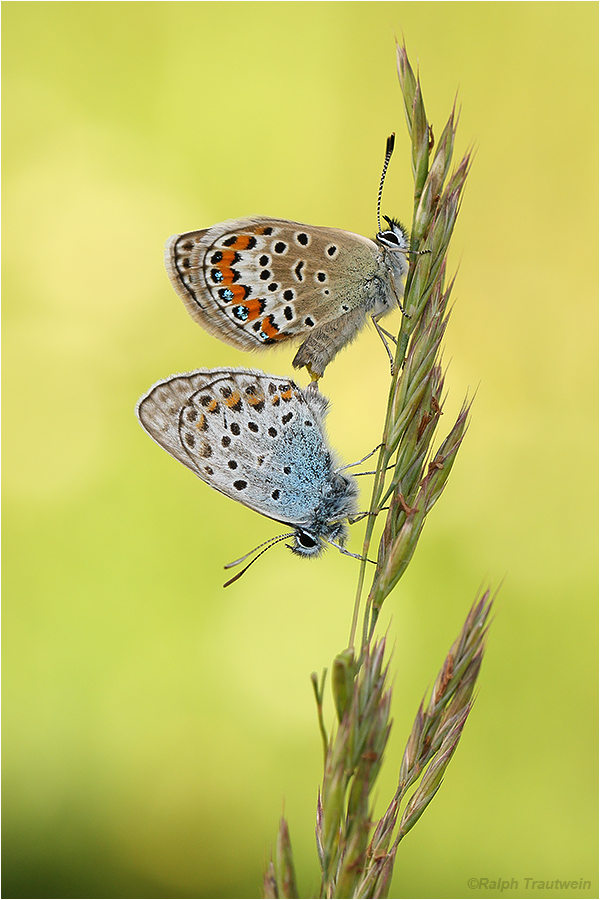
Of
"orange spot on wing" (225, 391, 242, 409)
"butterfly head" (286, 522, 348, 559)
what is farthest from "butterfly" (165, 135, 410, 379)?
"butterfly head" (286, 522, 348, 559)

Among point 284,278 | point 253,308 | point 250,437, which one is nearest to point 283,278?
point 284,278

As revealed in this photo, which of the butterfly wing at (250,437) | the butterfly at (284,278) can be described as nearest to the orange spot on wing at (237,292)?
the butterfly at (284,278)

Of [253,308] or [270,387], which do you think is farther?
[253,308]

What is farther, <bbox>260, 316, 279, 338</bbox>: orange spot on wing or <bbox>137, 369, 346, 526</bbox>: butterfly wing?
<bbox>260, 316, 279, 338</bbox>: orange spot on wing

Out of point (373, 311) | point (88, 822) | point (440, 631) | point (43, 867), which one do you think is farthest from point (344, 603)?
point (373, 311)

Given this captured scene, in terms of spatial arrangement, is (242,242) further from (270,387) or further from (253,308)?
(270,387)

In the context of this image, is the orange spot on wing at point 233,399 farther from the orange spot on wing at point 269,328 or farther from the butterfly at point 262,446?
the orange spot on wing at point 269,328

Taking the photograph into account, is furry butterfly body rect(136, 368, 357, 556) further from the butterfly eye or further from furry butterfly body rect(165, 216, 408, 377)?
furry butterfly body rect(165, 216, 408, 377)
